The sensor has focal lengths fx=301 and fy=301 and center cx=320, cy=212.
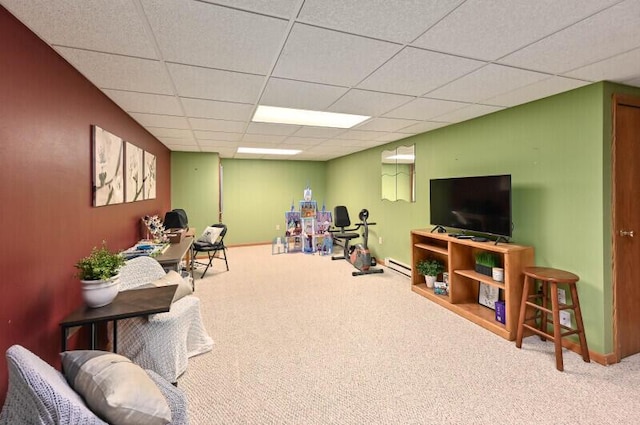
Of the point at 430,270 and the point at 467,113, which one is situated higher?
the point at 467,113

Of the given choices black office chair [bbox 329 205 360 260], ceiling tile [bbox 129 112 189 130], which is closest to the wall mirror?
black office chair [bbox 329 205 360 260]

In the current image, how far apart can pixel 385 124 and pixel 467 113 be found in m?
0.93

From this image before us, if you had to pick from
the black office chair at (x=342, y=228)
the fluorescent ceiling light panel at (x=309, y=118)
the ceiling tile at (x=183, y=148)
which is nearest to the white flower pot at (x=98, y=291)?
the fluorescent ceiling light panel at (x=309, y=118)

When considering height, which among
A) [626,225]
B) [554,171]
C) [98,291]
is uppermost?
[554,171]

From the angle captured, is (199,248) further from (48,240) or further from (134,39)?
(134,39)

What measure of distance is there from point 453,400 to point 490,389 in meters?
0.33

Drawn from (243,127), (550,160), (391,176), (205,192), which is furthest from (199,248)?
(550,160)

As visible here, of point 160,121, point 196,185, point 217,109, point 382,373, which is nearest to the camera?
point 382,373

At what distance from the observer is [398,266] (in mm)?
5051

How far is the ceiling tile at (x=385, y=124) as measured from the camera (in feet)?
11.8

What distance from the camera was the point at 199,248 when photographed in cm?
495

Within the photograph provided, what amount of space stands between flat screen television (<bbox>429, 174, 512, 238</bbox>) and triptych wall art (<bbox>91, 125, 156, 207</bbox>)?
11.8 feet

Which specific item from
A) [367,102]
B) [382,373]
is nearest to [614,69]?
[367,102]

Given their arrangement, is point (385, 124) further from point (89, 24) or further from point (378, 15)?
point (89, 24)
